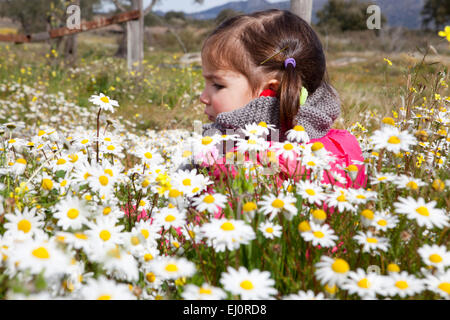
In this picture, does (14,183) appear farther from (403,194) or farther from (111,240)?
(403,194)

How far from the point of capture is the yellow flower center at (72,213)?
1.15 m

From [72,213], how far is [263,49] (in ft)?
5.37

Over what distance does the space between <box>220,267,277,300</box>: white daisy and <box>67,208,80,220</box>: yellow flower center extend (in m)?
0.49

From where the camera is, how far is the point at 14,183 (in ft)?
5.51

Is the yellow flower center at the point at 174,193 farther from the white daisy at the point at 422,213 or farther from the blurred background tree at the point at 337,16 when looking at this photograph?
the blurred background tree at the point at 337,16

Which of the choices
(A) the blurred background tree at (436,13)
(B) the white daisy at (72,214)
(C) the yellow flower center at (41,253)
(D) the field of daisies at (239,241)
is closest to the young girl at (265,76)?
(D) the field of daisies at (239,241)

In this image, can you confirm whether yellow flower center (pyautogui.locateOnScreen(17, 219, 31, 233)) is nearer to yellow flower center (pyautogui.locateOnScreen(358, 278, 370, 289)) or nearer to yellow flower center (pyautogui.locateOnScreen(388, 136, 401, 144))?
yellow flower center (pyautogui.locateOnScreen(358, 278, 370, 289))

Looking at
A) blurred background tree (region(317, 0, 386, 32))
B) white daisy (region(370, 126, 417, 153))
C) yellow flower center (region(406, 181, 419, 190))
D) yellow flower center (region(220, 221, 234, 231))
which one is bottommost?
yellow flower center (region(220, 221, 234, 231))

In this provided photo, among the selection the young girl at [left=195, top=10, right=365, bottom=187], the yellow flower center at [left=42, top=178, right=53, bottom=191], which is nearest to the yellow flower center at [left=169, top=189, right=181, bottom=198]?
the yellow flower center at [left=42, top=178, right=53, bottom=191]

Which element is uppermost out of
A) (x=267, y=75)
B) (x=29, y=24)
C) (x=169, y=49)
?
(x=29, y=24)

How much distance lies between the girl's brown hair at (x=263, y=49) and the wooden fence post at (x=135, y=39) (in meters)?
5.32

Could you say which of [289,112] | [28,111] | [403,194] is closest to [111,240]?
[403,194]

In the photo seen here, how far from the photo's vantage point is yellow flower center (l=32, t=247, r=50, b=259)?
877mm
